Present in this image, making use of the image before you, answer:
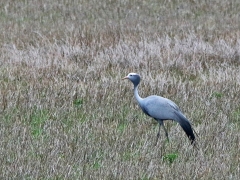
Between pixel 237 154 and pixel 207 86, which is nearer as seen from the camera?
pixel 237 154

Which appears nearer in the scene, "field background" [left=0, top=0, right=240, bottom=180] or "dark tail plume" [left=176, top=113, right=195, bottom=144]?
"field background" [left=0, top=0, right=240, bottom=180]

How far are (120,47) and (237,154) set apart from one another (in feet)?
21.0

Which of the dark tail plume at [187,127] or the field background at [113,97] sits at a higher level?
the dark tail plume at [187,127]

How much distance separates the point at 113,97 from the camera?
9.43 meters

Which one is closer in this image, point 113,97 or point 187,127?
point 187,127

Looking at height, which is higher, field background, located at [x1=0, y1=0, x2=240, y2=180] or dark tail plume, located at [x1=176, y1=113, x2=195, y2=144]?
dark tail plume, located at [x1=176, y1=113, x2=195, y2=144]

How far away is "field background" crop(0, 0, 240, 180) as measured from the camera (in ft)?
21.4

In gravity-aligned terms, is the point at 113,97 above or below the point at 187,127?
below

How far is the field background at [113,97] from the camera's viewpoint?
653 cm

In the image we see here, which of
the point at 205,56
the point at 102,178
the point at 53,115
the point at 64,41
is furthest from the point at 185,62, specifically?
the point at 102,178

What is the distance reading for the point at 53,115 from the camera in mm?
8492

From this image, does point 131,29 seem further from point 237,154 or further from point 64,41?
point 237,154

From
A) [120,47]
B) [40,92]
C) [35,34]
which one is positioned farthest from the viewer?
[35,34]

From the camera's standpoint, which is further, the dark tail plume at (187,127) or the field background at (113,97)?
the dark tail plume at (187,127)
